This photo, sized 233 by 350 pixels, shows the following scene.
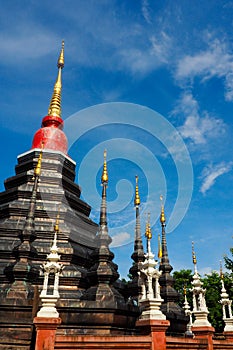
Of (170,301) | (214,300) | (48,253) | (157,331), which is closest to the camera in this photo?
(157,331)

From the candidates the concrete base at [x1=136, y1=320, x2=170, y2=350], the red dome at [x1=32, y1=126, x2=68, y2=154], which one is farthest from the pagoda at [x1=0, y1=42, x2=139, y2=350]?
the concrete base at [x1=136, y1=320, x2=170, y2=350]

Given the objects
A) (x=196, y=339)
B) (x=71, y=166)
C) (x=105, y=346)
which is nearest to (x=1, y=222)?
(x=71, y=166)

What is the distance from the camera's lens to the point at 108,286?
14016mm

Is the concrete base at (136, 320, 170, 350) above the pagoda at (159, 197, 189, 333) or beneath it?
beneath

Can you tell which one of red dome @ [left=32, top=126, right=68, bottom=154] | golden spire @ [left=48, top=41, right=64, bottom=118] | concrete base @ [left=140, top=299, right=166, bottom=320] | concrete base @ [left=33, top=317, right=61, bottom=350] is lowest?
concrete base @ [left=33, top=317, right=61, bottom=350]

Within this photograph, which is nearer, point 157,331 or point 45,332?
point 45,332

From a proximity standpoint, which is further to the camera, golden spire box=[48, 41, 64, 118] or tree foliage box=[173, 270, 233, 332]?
tree foliage box=[173, 270, 233, 332]

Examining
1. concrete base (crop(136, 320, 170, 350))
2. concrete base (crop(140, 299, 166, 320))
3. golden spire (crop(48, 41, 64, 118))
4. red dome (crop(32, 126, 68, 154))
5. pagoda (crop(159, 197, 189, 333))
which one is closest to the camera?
concrete base (crop(136, 320, 170, 350))

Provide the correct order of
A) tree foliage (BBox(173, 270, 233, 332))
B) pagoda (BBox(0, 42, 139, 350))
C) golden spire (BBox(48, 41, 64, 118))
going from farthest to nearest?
tree foliage (BBox(173, 270, 233, 332)), golden spire (BBox(48, 41, 64, 118)), pagoda (BBox(0, 42, 139, 350))

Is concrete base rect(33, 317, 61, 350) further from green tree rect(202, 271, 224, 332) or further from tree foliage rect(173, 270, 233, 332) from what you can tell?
green tree rect(202, 271, 224, 332)

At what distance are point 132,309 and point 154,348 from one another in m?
4.72

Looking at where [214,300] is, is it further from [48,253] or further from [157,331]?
[157,331]

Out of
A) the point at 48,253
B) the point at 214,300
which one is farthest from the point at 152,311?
the point at 214,300

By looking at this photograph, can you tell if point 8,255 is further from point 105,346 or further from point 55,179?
point 105,346
